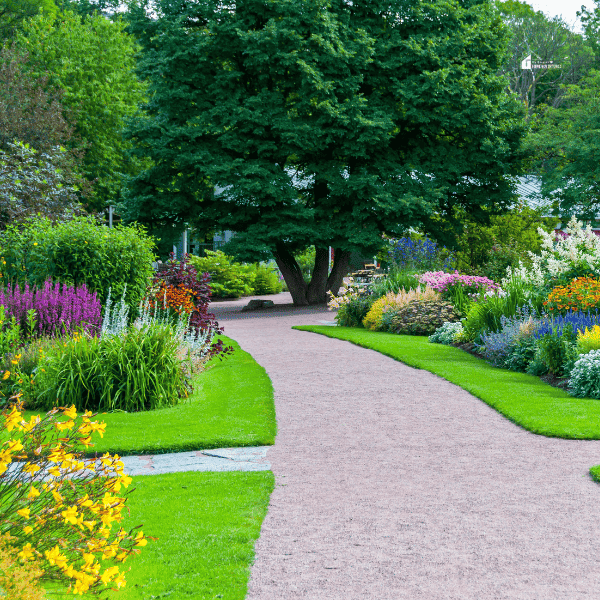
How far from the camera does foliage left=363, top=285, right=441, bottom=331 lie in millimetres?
14805

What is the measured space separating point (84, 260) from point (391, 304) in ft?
23.4

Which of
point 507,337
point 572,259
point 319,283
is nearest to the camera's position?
point 507,337

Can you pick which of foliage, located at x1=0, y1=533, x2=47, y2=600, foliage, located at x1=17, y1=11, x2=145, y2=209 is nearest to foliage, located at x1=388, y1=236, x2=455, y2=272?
foliage, located at x1=17, y1=11, x2=145, y2=209

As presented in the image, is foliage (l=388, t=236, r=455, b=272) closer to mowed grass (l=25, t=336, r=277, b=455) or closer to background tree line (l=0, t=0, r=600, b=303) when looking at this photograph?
background tree line (l=0, t=0, r=600, b=303)

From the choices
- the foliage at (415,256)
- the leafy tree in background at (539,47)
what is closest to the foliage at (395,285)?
the foliage at (415,256)

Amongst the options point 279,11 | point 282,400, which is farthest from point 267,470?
point 279,11

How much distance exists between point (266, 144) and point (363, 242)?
3.91m

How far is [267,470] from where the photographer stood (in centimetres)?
539

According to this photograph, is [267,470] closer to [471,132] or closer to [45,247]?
[45,247]

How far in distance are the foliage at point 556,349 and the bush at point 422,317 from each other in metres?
4.71

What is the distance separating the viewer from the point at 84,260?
10.1 meters

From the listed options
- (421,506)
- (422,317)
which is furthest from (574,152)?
(421,506)

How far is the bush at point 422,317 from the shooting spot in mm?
14008

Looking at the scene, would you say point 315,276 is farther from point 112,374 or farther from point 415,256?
point 112,374
